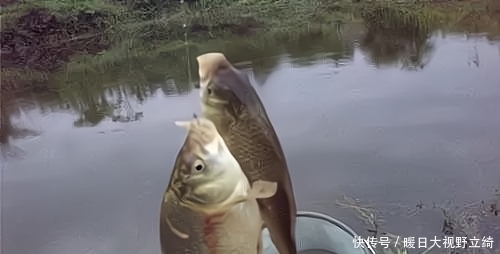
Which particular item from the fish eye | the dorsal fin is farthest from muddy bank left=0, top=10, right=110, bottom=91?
the fish eye

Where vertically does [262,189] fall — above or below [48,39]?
below

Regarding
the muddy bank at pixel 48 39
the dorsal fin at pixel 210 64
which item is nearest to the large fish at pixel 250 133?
the dorsal fin at pixel 210 64

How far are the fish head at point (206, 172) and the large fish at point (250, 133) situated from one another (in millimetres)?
19

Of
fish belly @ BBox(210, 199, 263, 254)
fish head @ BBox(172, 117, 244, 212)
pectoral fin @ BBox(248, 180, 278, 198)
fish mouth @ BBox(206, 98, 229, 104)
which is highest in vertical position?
fish mouth @ BBox(206, 98, 229, 104)

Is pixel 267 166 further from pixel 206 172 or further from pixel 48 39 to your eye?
pixel 48 39

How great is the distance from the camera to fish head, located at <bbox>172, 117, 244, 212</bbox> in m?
0.83

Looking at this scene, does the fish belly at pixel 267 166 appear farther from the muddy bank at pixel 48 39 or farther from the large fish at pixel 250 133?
the muddy bank at pixel 48 39

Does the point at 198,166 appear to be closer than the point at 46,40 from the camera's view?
Yes

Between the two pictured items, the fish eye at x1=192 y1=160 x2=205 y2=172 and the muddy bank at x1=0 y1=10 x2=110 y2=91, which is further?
the muddy bank at x1=0 y1=10 x2=110 y2=91

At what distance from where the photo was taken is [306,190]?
935mm

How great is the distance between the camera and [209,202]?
83cm

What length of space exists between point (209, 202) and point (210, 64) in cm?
22

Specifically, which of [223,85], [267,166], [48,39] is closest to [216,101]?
[223,85]

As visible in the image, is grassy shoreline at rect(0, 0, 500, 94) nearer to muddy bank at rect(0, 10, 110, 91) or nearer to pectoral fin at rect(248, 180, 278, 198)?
muddy bank at rect(0, 10, 110, 91)
